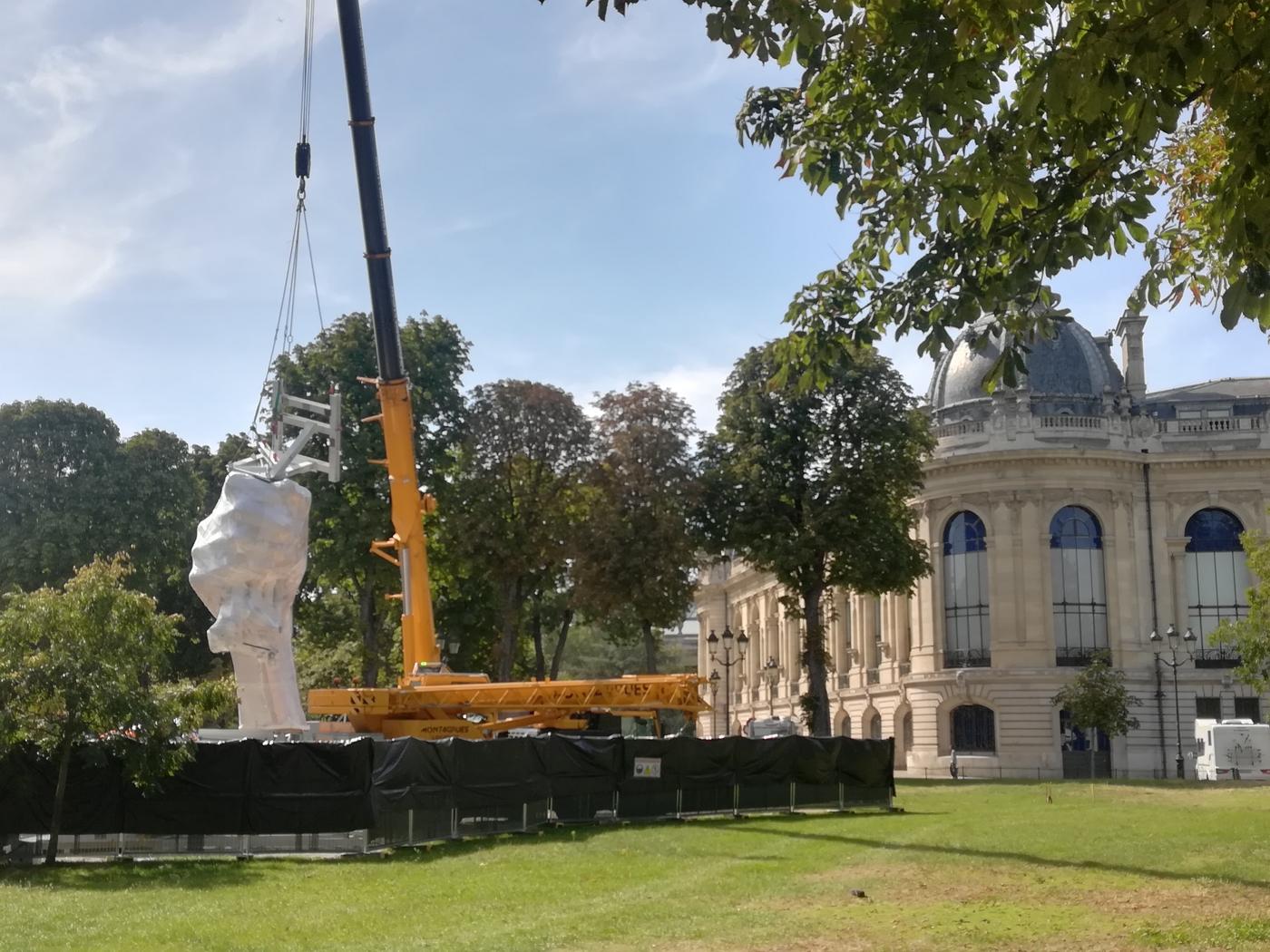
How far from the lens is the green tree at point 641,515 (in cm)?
4938

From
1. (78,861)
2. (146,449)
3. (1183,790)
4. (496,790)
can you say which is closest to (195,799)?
(78,861)

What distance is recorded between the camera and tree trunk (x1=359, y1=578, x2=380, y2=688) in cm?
5078

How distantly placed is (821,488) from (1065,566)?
874 inches

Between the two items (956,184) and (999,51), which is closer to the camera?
(956,184)

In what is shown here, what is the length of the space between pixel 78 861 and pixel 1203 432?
2384 inches

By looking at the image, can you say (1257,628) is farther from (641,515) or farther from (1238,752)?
(641,515)

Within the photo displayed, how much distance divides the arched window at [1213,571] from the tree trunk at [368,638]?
38.9 meters

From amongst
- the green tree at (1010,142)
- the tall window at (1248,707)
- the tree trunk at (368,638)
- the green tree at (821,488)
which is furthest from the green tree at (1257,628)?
the green tree at (1010,142)

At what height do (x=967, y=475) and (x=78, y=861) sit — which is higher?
(x=967, y=475)

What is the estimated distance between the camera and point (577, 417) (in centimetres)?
5294

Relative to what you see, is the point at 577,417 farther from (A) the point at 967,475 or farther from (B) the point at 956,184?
(B) the point at 956,184

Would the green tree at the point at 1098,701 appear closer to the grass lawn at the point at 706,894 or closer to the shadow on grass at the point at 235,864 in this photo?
the grass lawn at the point at 706,894

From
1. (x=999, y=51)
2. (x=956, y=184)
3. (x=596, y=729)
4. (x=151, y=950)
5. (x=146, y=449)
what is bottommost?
(x=151, y=950)

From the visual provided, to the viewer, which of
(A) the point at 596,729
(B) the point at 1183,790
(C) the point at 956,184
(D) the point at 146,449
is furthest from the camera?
(D) the point at 146,449
